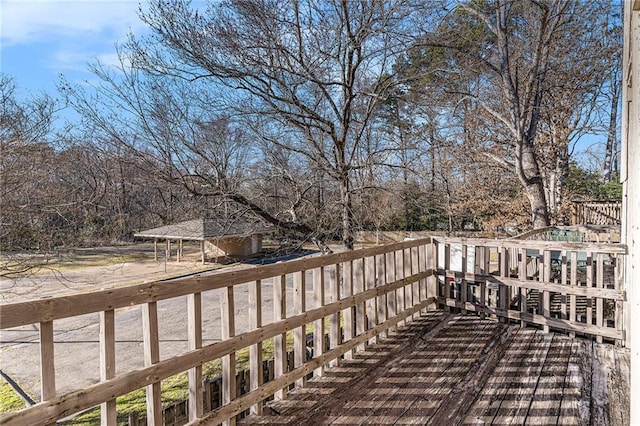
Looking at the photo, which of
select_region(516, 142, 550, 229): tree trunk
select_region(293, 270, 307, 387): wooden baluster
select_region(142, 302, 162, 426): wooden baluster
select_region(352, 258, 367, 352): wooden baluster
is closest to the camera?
select_region(142, 302, 162, 426): wooden baluster

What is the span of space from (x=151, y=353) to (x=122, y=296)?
1.07ft

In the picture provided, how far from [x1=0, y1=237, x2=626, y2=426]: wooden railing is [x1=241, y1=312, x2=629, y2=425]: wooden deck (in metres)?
0.18

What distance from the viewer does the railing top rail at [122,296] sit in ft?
4.66

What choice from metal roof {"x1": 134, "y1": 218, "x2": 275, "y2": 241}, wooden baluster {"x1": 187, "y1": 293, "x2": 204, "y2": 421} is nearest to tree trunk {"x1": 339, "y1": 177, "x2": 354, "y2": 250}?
metal roof {"x1": 134, "y1": 218, "x2": 275, "y2": 241}

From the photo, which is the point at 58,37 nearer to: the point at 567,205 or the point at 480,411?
the point at 480,411

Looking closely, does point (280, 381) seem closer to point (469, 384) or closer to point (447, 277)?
point (469, 384)

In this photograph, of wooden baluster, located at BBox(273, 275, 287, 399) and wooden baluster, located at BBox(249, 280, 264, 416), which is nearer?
wooden baluster, located at BBox(249, 280, 264, 416)

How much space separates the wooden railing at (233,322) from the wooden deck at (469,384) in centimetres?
19

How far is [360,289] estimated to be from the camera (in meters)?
3.35

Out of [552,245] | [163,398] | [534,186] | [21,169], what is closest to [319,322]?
[552,245]

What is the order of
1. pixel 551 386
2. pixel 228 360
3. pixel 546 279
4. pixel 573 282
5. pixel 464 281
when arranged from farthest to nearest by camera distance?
1. pixel 464 281
2. pixel 546 279
3. pixel 573 282
4. pixel 551 386
5. pixel 228 360

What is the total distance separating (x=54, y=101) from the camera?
6.25 meters

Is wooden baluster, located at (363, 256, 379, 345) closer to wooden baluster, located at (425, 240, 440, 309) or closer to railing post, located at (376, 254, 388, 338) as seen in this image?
railing post, located at (376, 254, 388, 338)

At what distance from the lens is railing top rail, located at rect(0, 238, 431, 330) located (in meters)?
1.42
